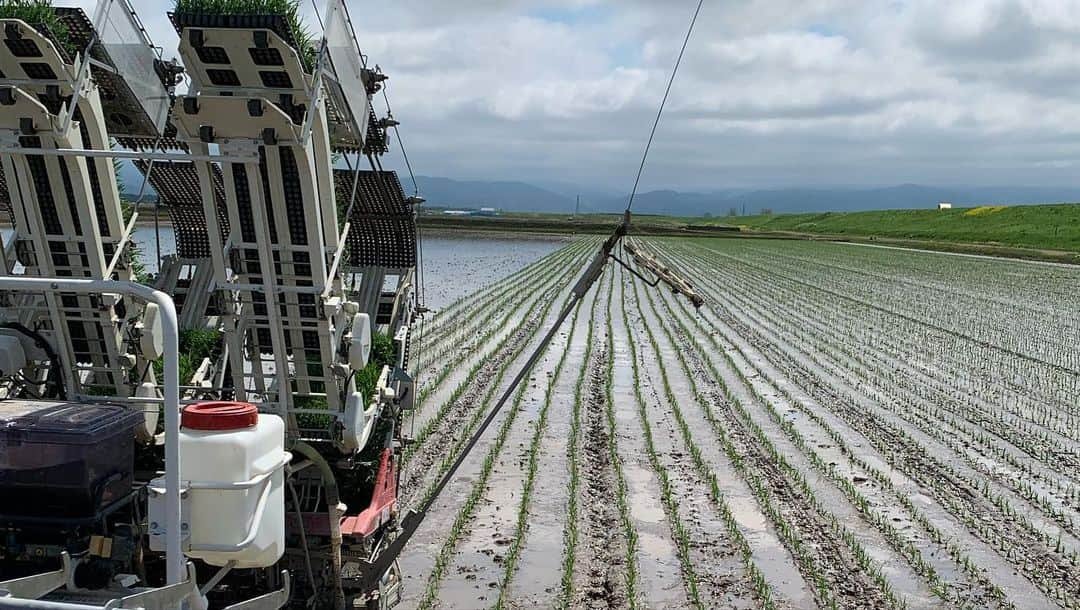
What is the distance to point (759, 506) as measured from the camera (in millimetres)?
9375

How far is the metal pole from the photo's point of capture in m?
2.70

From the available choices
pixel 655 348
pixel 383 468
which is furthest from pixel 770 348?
pixel 383 468

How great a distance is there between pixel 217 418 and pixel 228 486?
23 centimetres

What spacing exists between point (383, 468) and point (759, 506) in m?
4.68

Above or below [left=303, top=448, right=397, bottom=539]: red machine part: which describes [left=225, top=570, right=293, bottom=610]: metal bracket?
above

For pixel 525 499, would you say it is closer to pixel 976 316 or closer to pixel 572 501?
pixel 572 501

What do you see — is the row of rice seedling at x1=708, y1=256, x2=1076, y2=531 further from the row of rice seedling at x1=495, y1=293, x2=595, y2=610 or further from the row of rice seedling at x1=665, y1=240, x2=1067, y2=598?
the row of rice seedling at x1=495, y1=293, x2=595, y2=610

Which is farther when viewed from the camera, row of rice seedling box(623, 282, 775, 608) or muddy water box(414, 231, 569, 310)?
muddy water box(414, 231, 569, 310)

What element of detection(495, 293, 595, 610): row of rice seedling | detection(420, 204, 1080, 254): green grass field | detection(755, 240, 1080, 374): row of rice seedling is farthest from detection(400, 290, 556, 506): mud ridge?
detection(420, 204, 1080, 254): green grass field

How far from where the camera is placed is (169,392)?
2.71 meters

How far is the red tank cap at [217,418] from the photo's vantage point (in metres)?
3.19

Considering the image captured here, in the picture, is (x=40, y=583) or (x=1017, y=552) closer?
(x=40, y=583)

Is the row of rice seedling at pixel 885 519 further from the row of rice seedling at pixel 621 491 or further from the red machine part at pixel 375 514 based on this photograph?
the red machine part at pixel 375 514

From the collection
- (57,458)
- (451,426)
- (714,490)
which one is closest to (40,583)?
(57,458)
